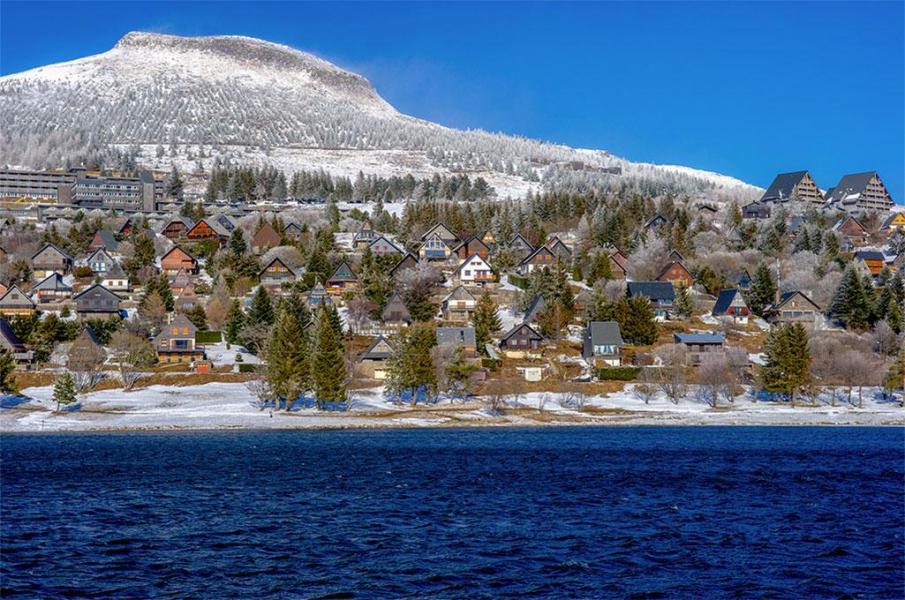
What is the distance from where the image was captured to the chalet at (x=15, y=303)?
319ft

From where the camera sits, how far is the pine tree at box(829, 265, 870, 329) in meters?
97.6

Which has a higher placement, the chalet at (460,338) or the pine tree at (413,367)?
the chalet at (460,338)

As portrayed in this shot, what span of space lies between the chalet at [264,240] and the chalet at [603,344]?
191ft

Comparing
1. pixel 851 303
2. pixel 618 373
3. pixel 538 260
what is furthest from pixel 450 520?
pixel 538 260

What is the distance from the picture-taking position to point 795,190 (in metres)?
178

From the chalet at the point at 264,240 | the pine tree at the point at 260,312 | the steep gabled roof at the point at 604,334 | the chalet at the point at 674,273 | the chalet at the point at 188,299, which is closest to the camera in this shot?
the steep gabled roof at the point at 604,334

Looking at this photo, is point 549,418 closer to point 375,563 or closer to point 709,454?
point 709,454

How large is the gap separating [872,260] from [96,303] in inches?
3856

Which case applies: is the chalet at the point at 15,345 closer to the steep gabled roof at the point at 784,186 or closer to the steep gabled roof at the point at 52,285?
the steep gabled roof at the point at 52,285

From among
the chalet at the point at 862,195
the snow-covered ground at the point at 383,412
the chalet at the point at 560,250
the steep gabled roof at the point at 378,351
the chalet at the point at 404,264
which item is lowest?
the snow-covered ground at the point at 383,412

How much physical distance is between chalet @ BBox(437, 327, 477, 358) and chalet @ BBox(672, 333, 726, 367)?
63.6ft

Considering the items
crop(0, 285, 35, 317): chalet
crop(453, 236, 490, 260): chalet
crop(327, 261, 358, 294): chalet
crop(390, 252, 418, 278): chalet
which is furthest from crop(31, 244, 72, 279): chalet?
crop(453, 236, 490, 260): chalet

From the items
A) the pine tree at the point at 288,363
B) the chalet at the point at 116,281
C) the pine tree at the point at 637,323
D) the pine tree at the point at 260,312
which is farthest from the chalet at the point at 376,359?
the chalet at the point at 116,281

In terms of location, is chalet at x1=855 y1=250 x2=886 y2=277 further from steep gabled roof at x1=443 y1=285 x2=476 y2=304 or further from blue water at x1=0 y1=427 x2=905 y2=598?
blue water at x1=0 y1=427 x2=905 y2=598
